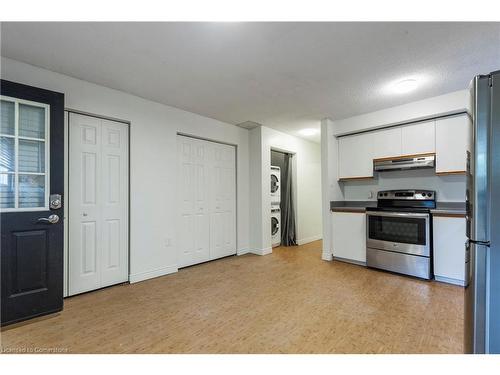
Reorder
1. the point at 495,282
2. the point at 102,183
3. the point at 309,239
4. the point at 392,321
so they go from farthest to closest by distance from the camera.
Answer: the point at 309,239
the point at 102,183
the point at 392,321
the point at 495,282

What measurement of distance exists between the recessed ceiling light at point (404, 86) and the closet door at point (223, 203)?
268cm

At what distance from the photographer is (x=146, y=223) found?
3.22 meters

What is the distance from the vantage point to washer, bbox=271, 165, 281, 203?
16.7 feet

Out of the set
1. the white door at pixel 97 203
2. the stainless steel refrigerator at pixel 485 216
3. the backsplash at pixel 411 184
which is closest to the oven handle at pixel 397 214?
the backsplash at pixel 411 184

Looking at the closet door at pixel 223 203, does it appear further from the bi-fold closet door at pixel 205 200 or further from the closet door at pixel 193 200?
the closet door at pixel 193 200

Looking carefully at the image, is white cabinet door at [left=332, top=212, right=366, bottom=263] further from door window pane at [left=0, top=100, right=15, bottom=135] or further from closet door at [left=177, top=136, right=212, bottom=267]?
door window pane at [left=0, top=100, right=15, bottom=135]

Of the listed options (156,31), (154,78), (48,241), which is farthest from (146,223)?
(156,31)

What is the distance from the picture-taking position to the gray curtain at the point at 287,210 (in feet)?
17.0

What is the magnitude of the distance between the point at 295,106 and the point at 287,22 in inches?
69.3

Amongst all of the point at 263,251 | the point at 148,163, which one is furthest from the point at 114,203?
the point at 263,251

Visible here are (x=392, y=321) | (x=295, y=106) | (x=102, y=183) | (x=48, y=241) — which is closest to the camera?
(x=392, y=321)

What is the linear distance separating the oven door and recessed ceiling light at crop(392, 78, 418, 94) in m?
1.59

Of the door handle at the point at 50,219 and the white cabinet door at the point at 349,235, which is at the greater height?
the door handle at the point at 50,219
